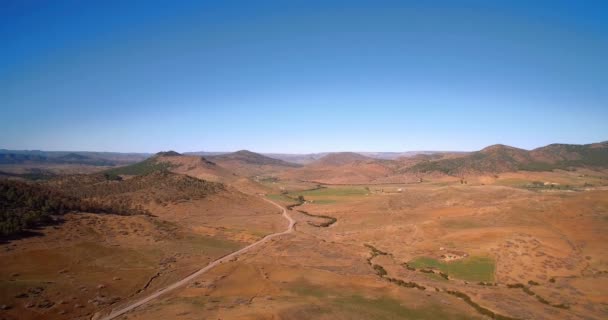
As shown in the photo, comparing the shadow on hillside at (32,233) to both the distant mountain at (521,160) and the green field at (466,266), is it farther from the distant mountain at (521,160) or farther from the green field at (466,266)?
the distant mountain at (521,160)

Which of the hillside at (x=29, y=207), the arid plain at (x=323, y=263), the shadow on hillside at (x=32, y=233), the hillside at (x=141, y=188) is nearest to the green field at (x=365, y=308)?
the arid plain at (x=323, y=263)

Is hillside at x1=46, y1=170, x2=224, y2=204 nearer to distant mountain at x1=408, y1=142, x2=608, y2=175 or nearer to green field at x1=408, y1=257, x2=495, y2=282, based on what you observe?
green field at x1=408, y1=257, x2=495, y2=282

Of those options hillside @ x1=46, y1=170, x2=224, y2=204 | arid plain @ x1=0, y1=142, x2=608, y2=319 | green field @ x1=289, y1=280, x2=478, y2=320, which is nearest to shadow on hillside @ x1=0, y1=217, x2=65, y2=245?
arid plain @ x1=0, y1=142, x2=608, y2=319

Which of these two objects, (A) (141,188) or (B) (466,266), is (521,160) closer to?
(B) (466,266)

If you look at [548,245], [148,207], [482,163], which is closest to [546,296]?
[548,245]

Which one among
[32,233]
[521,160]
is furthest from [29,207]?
[521,160]
